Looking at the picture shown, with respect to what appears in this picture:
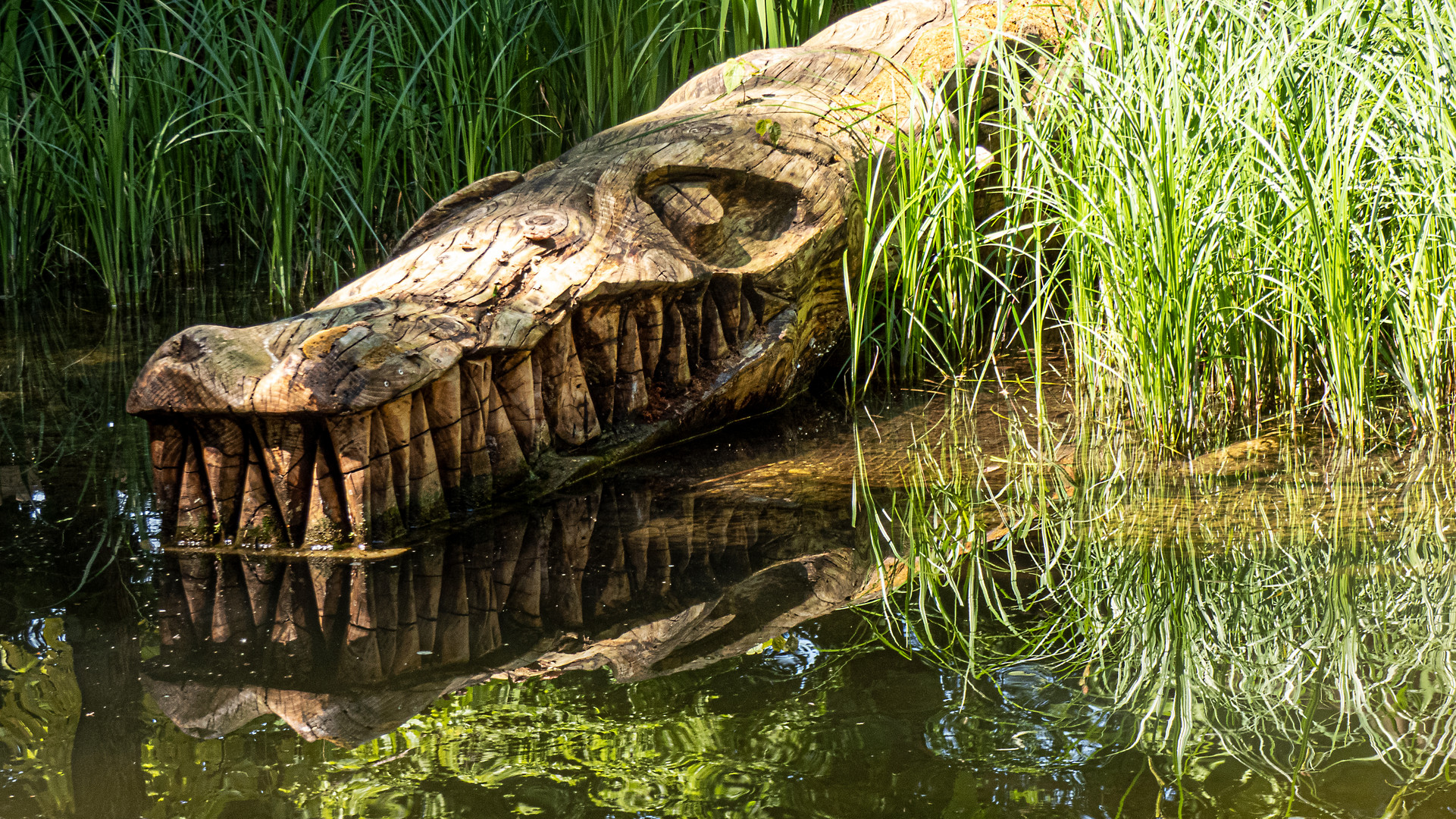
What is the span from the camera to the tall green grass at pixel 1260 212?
8.79 ft

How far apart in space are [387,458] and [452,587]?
0.36 meters

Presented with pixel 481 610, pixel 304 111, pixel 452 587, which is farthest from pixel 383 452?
pixel 304 111

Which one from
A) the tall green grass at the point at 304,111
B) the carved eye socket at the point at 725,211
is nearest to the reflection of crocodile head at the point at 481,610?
the carved eye socket at the point at 725,211

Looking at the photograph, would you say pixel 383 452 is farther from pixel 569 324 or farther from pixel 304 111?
pixel 304 111

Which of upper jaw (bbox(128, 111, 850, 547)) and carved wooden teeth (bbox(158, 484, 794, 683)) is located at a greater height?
upper jaw (bbox(128, 111, 850, 547))

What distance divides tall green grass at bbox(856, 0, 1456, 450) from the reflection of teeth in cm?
92

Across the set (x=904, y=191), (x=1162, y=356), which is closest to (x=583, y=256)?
(x=904, y=191)

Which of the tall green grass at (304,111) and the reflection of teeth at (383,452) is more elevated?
the tall green grass at (304,111)

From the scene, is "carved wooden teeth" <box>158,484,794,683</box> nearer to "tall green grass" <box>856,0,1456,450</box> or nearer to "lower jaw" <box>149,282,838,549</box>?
"lower jaw" <box>149,282,838,549</box>

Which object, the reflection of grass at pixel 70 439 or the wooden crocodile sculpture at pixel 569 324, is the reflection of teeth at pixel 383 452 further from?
the reflection of grass at pixel 70 439

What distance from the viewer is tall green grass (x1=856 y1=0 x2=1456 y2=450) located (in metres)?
2.68

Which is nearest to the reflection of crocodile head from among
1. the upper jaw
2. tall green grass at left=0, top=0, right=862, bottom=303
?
the upper jaw

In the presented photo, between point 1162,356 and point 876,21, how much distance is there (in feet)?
5.86

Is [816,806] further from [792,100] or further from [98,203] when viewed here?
[98,203]
